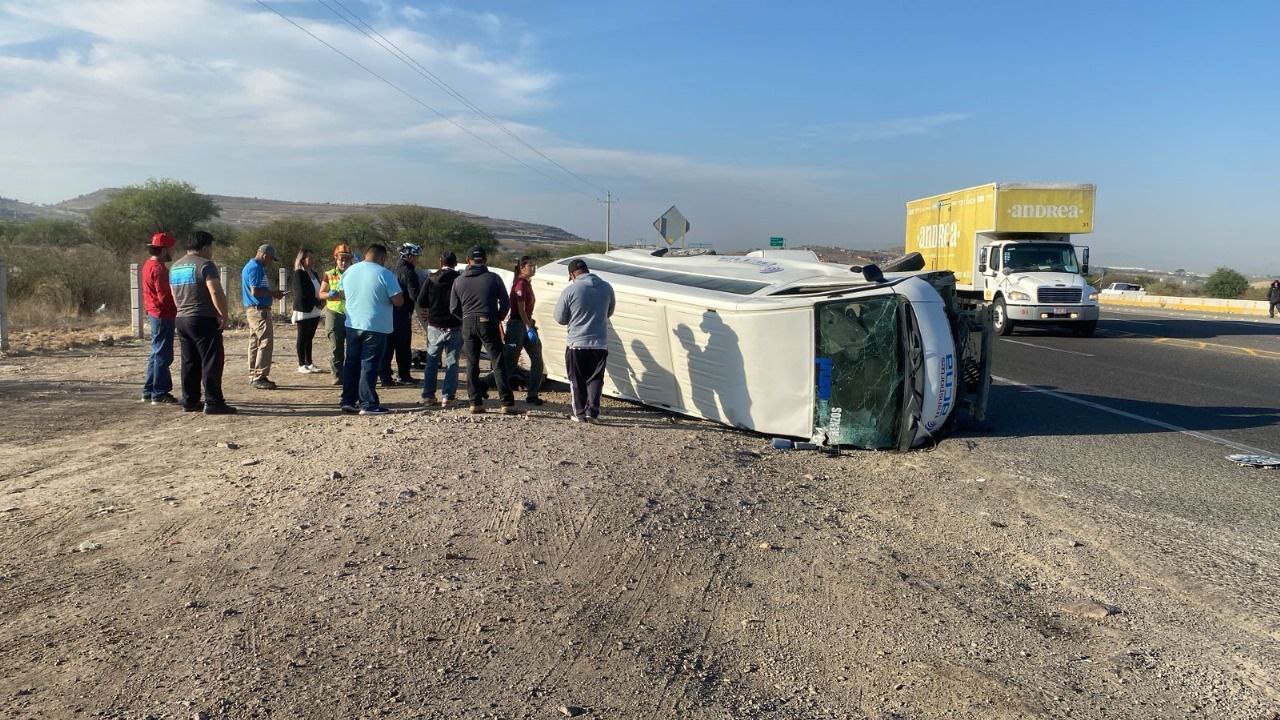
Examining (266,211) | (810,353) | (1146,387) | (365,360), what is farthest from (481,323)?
(266,211)

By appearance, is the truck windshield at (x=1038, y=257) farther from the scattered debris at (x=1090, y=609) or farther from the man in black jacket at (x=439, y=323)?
the scattered debris at (x=1090, y=609)

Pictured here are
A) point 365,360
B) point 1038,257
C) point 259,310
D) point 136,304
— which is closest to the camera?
point 365,360

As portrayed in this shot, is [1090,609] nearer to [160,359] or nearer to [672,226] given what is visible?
[160,359]

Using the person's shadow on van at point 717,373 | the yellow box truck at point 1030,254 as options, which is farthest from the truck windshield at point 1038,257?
the person's shadow on van at point 717,373

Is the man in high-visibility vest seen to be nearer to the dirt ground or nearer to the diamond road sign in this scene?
the dirt ground

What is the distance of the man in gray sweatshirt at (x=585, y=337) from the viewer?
8.36 metres

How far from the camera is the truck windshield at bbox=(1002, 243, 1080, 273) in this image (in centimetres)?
2170

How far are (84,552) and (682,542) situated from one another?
3272mm

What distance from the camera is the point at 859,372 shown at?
24.9 ft

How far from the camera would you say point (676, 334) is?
8703 mm

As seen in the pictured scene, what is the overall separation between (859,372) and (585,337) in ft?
8.31

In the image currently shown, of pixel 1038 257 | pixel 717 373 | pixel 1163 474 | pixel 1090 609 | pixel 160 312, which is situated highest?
pixel 1038 257

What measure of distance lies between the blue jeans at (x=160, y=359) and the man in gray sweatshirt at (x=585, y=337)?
13.3 feet

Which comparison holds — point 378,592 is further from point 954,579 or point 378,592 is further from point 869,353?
point 869,353
